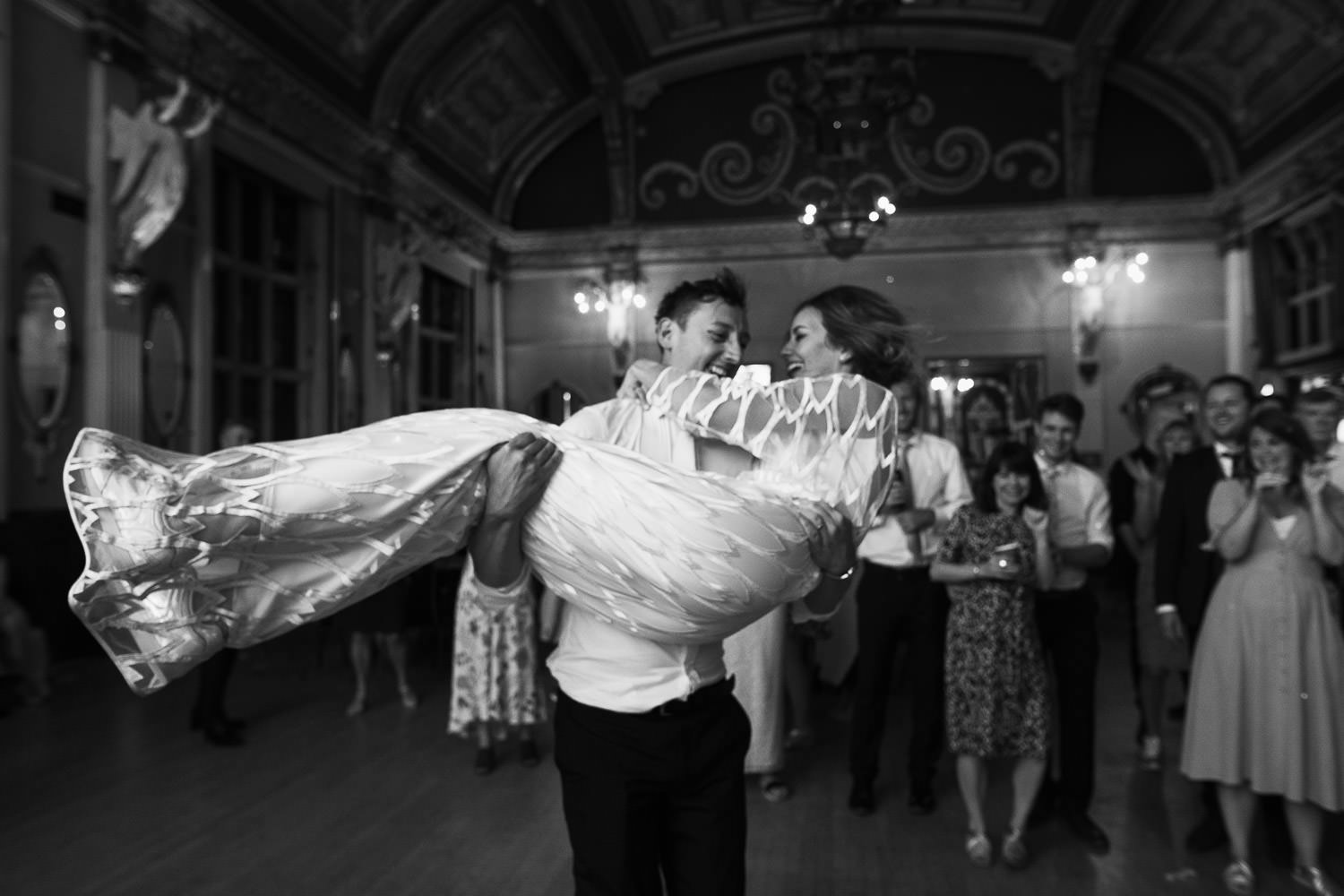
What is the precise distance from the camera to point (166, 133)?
652 centimetres

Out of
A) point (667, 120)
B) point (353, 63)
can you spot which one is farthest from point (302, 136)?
point (667, 120)

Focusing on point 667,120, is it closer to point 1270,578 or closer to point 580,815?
point 1270,578

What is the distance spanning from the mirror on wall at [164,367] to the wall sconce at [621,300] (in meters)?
6.03

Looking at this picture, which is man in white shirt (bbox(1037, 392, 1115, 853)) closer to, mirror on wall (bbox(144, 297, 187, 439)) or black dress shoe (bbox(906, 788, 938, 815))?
black dress shoe (bbox(906, 788, 938, 815))

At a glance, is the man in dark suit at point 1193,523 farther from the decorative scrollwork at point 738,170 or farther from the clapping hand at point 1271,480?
the decorative scrollwork at point 738,170

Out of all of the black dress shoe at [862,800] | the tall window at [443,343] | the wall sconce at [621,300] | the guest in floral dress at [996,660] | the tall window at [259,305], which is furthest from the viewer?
the wall sconce at [621,300]

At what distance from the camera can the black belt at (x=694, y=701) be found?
159 centimetres

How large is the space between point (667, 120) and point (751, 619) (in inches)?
480

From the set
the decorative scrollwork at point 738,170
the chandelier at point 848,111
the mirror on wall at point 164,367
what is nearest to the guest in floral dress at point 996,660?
the chandelier at point 848,111

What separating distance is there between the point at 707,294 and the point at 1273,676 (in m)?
2.36

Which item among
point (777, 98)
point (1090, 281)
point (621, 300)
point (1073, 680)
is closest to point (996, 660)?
point (1073, 680)

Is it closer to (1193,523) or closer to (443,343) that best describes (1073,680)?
(1193,523)

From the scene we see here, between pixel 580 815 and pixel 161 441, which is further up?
pixel 161 441

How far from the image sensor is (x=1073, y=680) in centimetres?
348
